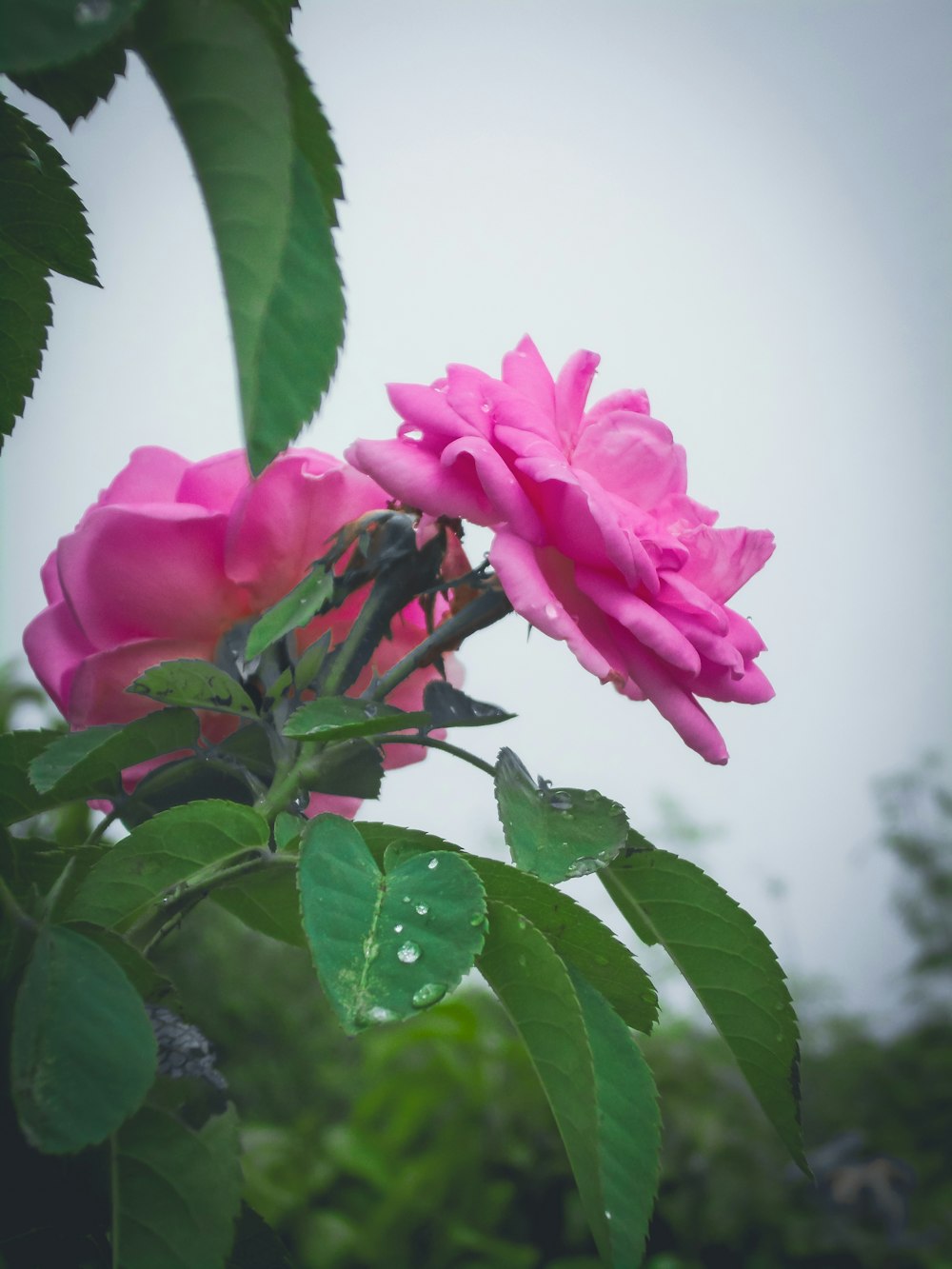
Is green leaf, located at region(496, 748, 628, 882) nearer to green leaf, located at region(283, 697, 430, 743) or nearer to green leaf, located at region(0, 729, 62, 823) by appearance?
green leaf, located at region(283, 697, 430, 743)

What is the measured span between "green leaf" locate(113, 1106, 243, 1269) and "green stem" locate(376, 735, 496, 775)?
4.1 inches

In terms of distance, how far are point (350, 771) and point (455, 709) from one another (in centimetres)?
3

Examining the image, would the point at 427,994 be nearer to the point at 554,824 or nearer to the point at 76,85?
the point at 554,824

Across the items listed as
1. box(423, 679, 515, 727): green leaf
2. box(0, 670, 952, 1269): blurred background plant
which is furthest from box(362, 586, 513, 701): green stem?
box(0, 670, 952, 1269): blurred background plant

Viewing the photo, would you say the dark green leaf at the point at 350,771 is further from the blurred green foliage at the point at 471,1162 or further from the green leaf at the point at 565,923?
the blurred green foliage at the point at 471,1162

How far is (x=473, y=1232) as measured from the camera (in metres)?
1.48

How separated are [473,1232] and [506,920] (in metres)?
1.45

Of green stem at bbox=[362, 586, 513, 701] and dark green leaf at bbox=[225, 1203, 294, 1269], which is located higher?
green stem at bbox=[362, 586, 513, 701]

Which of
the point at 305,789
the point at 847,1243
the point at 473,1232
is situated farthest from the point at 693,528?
the point at 847,1243

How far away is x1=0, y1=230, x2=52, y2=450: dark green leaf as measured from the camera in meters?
0.31

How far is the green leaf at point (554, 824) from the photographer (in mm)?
266

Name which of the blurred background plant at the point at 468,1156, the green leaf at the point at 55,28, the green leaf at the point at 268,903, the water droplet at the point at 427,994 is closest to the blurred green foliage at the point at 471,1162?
the blurred background plant at the point at 468,1156

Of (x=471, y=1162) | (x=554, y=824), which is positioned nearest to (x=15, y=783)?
(x=554, y=824)

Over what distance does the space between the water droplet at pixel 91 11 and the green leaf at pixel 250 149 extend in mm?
25
